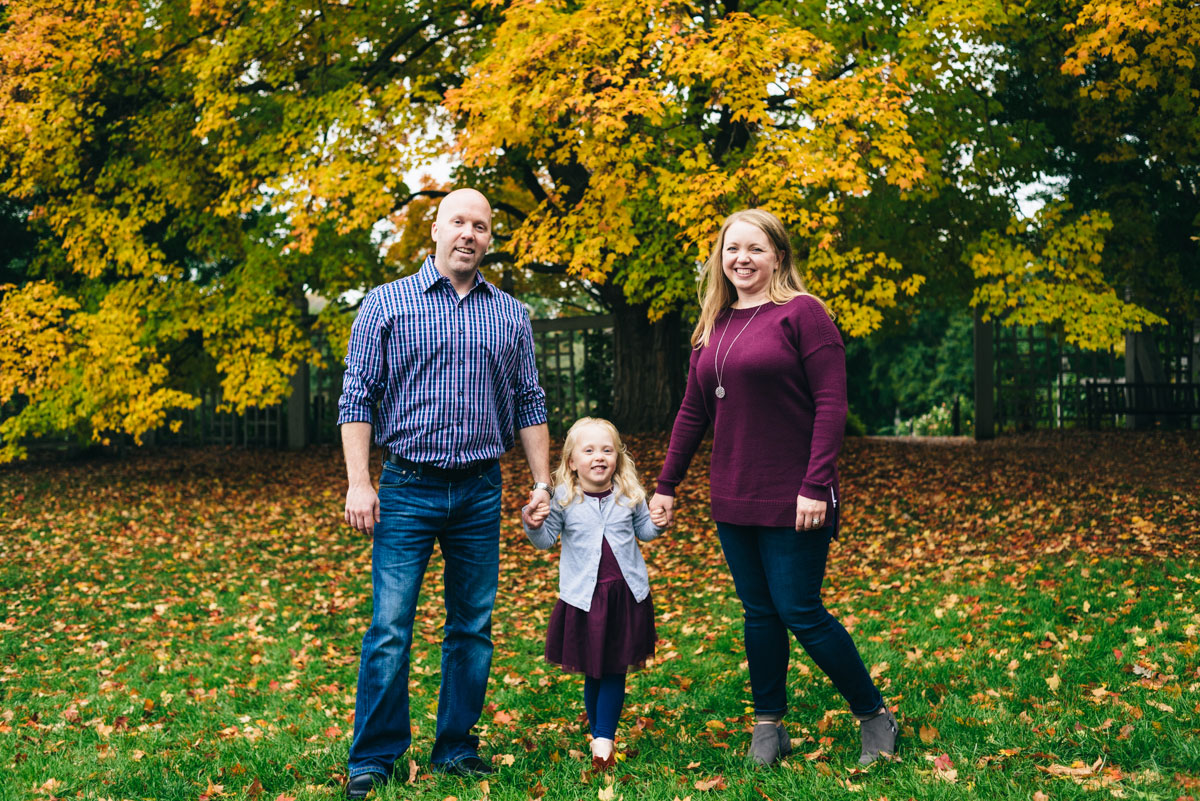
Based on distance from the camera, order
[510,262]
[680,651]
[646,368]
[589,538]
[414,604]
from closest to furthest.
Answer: [414,604]
[589,538]
[680,651]
[646,368]
[510,262]

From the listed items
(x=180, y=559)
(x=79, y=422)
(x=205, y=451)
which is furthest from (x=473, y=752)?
(x=205, y=451)

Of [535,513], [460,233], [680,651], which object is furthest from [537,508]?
[680,651]

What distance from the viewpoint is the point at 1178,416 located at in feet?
54.4

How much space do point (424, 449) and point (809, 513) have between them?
128 centimetres

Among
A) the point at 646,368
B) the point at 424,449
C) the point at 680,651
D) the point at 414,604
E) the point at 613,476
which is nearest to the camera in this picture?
the point at 424,449

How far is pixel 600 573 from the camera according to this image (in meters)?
3.64

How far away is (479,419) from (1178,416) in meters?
16.3

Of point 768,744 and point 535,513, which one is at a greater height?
point 535,513

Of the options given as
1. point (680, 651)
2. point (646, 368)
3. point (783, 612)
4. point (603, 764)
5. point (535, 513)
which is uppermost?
point (646, 368)

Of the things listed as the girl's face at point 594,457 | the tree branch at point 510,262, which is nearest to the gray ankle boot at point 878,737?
the girl's face at point 594,457

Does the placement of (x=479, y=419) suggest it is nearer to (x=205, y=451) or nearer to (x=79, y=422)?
(x=79, y=422)

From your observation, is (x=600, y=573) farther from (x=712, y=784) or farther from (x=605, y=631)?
(x=712, y=784)

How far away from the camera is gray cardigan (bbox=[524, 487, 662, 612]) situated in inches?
143

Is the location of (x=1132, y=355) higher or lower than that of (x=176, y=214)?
lower
